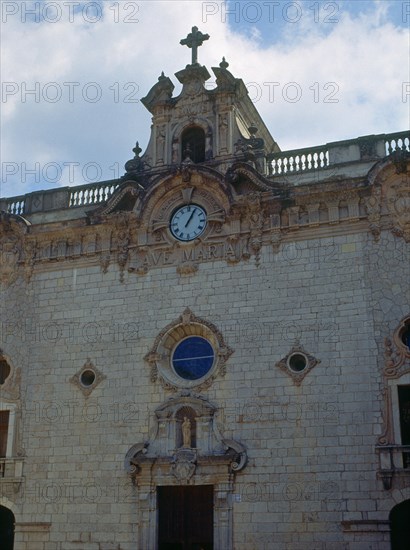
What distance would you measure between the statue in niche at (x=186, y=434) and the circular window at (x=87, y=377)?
283cm

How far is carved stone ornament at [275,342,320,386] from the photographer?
17.1 meters

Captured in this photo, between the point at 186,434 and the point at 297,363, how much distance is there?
3.01 metres

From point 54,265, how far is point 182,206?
388 centimetres

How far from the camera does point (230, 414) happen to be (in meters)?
17.5

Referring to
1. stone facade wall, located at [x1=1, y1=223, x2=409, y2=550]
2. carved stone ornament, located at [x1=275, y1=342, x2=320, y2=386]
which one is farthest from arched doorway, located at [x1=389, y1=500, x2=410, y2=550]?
carved stone ornament, located at [x1=275, y1=342, x2=320, y2=386]

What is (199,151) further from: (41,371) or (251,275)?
(41,371)

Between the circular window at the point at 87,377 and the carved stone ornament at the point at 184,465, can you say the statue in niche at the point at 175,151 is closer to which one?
the circular window at the point at 87,377

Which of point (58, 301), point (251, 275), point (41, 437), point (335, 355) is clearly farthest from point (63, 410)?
point (335, 355)

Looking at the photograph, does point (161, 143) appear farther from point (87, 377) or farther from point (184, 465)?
point (184, 465)

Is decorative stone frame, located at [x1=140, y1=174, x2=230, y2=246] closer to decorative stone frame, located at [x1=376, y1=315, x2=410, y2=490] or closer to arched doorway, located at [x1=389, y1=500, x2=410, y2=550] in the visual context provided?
decorative stone frame, located at [x1=376, y1=315, x2=410, y2=490]

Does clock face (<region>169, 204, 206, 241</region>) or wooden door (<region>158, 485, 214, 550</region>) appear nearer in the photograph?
wooden door (<region>158, 485, 214, 550</region>)

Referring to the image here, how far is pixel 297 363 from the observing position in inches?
685

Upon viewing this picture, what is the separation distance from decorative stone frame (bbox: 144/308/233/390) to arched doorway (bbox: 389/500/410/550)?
477 cm

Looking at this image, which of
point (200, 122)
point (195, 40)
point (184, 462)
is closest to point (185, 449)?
point (184, 462)
